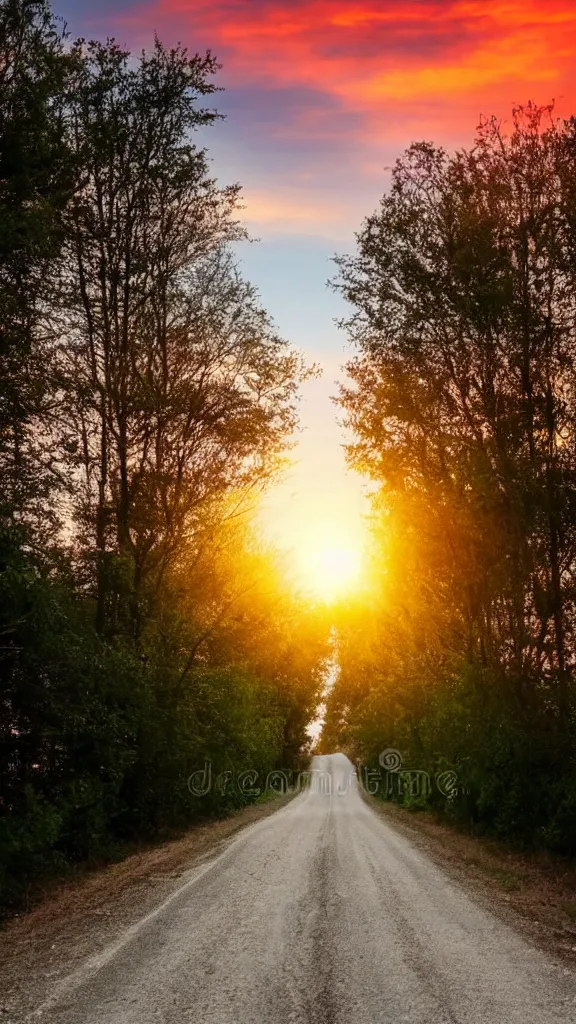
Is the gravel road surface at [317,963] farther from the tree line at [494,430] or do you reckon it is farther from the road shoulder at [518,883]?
the tree line at [494,430]

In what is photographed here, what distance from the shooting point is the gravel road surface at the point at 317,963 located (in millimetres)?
5926

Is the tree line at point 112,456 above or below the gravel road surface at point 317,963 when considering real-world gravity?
above

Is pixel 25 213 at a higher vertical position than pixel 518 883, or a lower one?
higher

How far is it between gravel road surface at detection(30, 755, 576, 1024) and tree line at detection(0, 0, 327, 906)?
3968 mm

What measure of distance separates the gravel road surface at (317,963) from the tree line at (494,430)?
4.94 m

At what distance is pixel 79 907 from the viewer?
10.9 metres

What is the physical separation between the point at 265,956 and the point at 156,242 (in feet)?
54.6

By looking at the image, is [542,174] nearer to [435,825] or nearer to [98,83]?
[98,83]

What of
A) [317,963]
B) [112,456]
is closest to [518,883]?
[317,963]

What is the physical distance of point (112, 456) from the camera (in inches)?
749

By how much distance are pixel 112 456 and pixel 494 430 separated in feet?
28.3

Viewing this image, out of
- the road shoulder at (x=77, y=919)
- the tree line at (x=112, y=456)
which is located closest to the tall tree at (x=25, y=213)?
the tree line at (x=112, y=456)

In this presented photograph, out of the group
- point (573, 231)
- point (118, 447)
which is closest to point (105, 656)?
point (118, 447)

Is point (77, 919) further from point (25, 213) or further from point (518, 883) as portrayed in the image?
point (25, 213)
